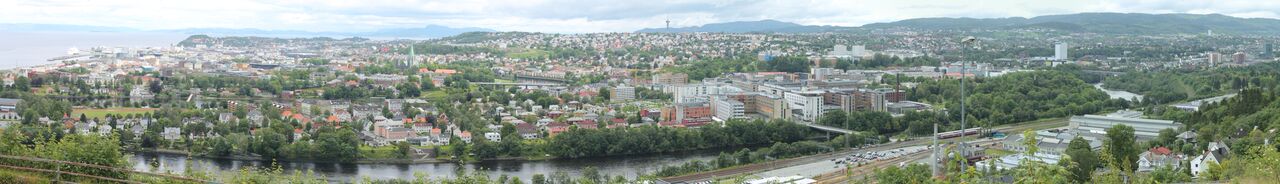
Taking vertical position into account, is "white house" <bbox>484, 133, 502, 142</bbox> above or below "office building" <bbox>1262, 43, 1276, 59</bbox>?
below

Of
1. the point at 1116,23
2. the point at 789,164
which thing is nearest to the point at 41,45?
the point at 1116,23

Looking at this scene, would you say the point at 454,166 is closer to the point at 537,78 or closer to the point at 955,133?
the point at 955,133

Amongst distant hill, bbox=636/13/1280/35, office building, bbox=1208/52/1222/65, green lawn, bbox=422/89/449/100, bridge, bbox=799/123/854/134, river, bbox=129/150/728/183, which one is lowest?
river, bbox=129/150/728/183

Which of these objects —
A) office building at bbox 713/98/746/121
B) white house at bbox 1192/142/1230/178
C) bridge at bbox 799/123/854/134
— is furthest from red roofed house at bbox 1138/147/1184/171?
office building at bbox 713/98/746/121

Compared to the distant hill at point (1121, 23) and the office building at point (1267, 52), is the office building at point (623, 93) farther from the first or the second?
the distant hill at point (1121, 23)

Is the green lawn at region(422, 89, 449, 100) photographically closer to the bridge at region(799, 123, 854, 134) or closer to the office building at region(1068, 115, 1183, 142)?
the bridge at region(799, 123, 854, 134)

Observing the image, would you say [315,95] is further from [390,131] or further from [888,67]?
[888,67]
